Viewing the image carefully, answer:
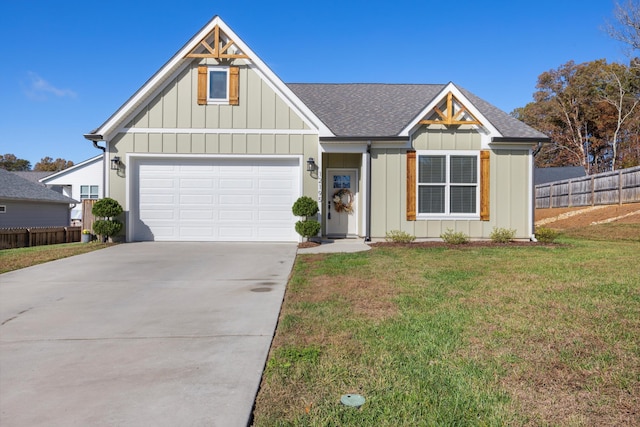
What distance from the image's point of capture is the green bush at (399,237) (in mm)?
10750

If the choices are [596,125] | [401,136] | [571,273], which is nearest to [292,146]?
[401,136]

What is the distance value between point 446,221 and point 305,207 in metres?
4.10

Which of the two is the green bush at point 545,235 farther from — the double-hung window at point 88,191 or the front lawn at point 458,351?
the double-hung window at point 88,191

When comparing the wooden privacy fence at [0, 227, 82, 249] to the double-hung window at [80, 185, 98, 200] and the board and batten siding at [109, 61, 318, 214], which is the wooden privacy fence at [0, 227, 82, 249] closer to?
the board and batten siding at [109, 61, 318, 214]

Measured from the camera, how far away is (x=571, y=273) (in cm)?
626

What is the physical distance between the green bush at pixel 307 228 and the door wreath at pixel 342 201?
2.01 metres

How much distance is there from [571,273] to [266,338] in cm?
521

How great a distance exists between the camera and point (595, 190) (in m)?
20.6

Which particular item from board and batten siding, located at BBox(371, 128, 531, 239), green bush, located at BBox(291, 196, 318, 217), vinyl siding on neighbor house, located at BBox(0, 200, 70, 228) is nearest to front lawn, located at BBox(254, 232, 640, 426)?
green bush, located at BBox(291, 196, 318, 217)

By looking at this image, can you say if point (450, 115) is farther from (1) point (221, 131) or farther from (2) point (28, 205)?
(2) point (28, 205)

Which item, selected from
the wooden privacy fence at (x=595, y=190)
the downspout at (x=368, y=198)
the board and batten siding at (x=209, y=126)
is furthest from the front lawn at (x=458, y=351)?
the wooden privacy fence at (x=595, y=190)

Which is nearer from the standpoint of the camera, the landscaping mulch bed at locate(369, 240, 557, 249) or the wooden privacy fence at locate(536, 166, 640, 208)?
the landscaping mulch bed at locate(369, 240, 557, 249)

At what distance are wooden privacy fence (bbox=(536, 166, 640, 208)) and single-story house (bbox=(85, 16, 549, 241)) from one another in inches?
407

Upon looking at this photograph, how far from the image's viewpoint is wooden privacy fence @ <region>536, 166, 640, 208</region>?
18022 mm
